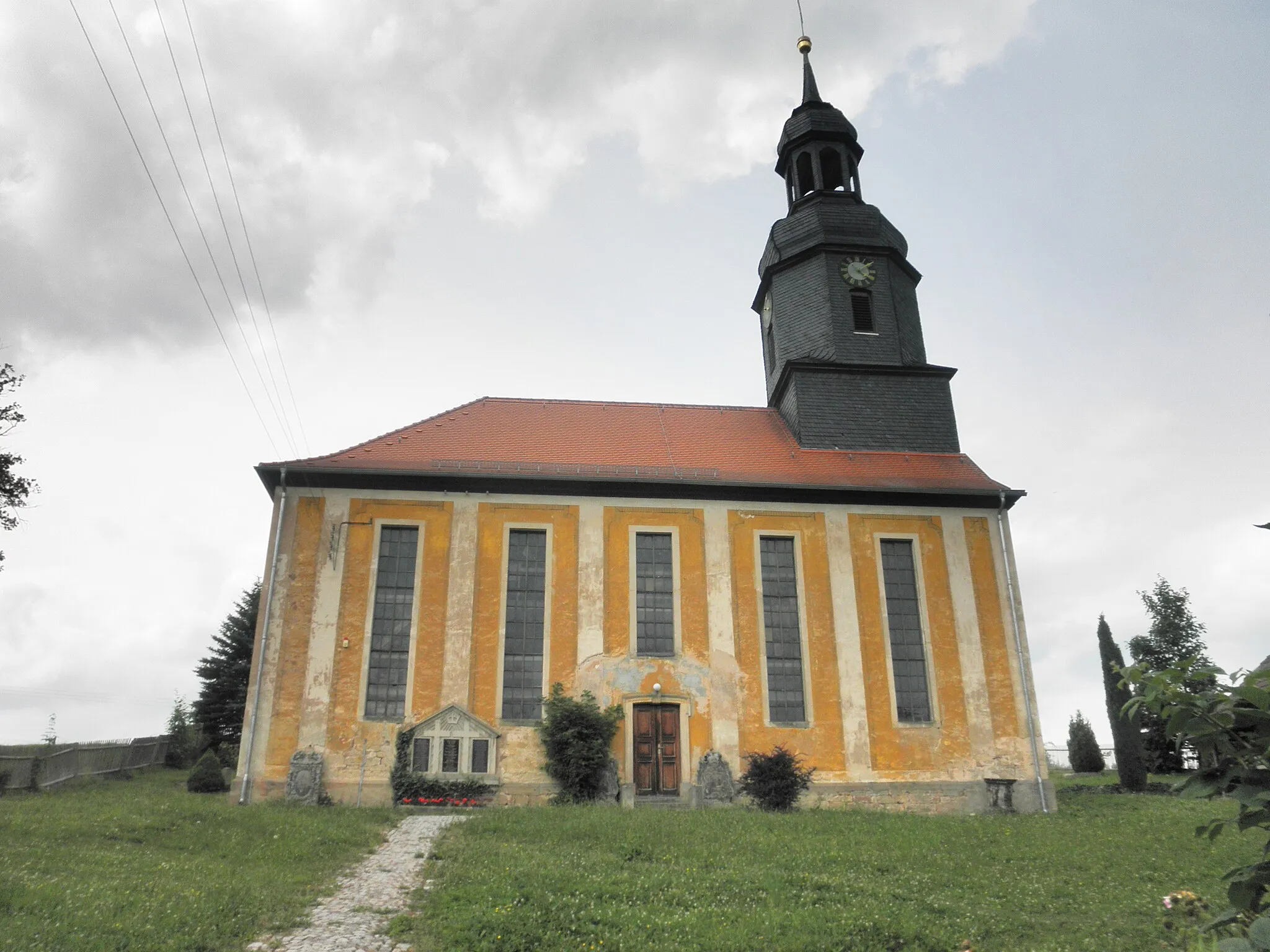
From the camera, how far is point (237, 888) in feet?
29.4

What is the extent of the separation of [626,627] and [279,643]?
24.8 feet

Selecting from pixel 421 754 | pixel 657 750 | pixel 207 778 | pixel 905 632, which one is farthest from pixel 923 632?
pixel 207 778

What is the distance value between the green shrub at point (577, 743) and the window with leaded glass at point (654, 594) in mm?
1758

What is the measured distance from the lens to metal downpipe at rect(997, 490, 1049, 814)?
18609 mm

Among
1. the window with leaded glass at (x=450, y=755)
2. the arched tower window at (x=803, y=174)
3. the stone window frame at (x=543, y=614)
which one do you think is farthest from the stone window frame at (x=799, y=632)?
the arched tower window at (x=803, y=174)

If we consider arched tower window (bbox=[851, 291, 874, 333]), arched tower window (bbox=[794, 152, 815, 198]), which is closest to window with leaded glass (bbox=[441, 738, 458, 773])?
arched tower window (bbox=[851, 291, 874, 333])

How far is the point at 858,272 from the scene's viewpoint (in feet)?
80.7

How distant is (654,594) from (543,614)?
2.61 m

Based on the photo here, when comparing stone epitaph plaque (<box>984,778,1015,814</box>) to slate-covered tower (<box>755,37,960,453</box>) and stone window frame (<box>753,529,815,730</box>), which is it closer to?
stone window frame (<box>753,529,815,730</box>)

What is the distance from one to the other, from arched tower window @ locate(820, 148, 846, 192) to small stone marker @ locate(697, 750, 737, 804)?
18.0 metres

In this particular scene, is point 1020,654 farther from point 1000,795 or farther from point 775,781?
point 775,781

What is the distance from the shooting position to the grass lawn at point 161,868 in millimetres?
7281

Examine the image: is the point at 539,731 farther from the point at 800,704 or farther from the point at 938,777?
the point at 938,777

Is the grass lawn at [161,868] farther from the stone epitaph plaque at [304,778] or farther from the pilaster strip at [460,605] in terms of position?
the pilaster strip at [460,605]
